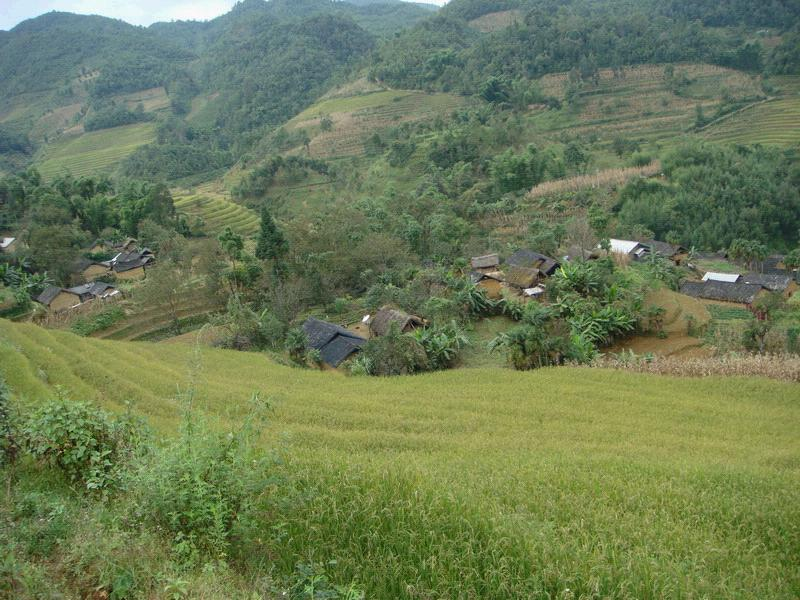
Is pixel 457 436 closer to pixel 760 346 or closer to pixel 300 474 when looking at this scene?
pixel 300 474

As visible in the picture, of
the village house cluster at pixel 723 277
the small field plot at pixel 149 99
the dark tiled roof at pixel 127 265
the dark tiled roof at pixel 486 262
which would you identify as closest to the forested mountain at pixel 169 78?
the small field plot at pixel 149 99

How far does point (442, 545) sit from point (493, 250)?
94.2ft

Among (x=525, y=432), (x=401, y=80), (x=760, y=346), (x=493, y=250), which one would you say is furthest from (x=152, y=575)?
(x=401, y=80)

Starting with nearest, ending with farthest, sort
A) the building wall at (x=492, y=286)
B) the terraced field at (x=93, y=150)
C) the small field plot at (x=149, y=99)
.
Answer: the building wall at (x=492, y=286) < the terraced field at (x=93, y=150) < the small field plot at (x=149, y=99)

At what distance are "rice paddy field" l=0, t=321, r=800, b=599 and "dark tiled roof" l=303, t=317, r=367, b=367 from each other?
4052mm

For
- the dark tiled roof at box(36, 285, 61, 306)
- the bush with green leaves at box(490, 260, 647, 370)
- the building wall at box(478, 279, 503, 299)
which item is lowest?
the building wall at box(478, 279, 503, 299)

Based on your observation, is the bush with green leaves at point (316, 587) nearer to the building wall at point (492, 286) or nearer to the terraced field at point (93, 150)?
the building wall at point (492, 286)

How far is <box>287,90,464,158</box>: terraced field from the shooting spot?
211 ft

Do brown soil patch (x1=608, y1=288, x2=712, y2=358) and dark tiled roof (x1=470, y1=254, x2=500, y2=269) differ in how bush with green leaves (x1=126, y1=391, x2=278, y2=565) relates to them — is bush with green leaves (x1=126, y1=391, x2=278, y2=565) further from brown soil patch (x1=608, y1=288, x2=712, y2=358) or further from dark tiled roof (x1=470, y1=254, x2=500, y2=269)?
dark tiled roof (x1=470, y1=254, x2=500, y2=269)

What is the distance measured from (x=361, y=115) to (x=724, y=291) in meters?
52.6

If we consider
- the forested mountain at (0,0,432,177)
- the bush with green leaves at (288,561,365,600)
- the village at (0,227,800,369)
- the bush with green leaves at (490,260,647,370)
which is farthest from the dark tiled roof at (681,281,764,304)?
the forested mountain at (0,0,432,177)

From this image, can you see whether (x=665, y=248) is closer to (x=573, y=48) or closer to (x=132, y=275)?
(x=132, y=275)

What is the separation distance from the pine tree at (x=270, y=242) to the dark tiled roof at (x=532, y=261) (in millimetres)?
11961

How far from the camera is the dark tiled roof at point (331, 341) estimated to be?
20125 millimetres
